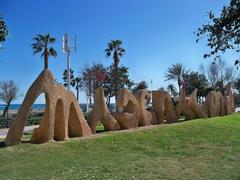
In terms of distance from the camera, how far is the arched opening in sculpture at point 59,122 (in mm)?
16172

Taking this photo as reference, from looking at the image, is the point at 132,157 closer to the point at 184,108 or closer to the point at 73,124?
the point at 73,124

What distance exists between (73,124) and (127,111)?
5425 millimetres

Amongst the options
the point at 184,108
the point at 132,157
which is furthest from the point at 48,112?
the point at 184,108

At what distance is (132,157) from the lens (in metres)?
13.2

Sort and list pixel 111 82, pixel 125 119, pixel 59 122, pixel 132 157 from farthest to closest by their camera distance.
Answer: pixel 111 82 → pixel 125 119 → pixel 59 122 → pixel 132 157

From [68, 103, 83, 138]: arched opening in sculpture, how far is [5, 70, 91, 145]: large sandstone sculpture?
0.37 m

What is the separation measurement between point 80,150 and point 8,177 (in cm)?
419

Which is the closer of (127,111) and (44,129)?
(44,129)

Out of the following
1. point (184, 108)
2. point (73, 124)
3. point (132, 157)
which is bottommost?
point (132, 157)

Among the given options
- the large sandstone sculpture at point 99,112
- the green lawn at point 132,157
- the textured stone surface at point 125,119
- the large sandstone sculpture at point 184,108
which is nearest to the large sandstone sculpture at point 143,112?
the textured stone surface at point 125,119

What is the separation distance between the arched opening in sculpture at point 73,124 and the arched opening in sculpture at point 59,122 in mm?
1317

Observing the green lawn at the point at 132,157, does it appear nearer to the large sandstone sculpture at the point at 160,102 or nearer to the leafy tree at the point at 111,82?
the large sandstone sculpture at the point at 160,102

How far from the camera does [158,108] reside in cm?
2481

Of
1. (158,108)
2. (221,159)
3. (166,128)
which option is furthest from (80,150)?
(158,108)
